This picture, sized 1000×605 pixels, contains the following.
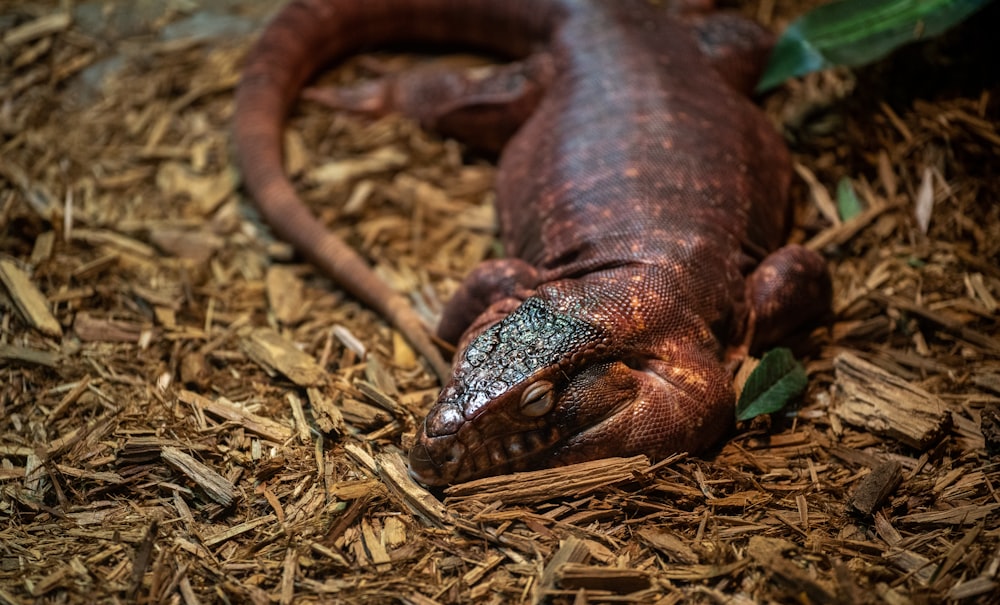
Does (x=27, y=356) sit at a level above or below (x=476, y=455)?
above

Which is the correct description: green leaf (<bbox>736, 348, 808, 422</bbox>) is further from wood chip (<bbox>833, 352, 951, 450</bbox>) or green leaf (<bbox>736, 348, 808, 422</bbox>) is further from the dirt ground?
wood chip (<bbox>833, 352, 951, 450</bbox>)

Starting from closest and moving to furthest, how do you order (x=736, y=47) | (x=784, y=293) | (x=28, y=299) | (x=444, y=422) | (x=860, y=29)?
(x=444, y=422), (x=784, y=293), (x=28, y=299), (x=860, y=29), (x=736, y=47)

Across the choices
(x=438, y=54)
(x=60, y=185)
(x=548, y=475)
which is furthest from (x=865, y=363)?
(x=60, y=185)

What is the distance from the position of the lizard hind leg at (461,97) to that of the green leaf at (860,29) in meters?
1.54

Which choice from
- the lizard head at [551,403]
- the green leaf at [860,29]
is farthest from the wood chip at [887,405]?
the green leaf at [860,29]

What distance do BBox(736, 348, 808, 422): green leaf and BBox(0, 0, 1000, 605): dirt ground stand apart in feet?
0.38

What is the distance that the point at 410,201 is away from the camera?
18.8ft

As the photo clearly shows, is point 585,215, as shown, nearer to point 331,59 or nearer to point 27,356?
point 27,356

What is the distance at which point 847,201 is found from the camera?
521cm

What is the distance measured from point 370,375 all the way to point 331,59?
317 centimetres

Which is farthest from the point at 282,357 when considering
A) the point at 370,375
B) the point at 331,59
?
the point at 331,59

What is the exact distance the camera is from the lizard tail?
5.04 m

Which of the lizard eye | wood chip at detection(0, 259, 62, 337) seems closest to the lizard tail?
the lizard eye

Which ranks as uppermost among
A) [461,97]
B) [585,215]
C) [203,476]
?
[461,97]
